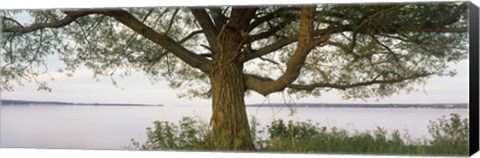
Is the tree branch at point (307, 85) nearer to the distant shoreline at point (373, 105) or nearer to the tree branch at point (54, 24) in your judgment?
the distant shoreline at point (373, 105)

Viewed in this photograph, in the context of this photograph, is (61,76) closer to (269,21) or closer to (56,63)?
(56,63)

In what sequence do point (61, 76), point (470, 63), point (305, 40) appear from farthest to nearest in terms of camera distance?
point (61, 76)
point (305, 40)
point (470, 63)

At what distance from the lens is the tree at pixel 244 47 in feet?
24.6

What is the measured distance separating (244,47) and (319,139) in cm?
98

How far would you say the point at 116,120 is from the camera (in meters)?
8.15

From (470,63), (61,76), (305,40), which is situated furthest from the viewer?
(61,76)

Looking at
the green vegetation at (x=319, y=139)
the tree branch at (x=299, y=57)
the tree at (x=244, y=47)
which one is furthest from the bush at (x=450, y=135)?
the tree branch at (x=299, y=57)

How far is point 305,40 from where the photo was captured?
25.6 feet

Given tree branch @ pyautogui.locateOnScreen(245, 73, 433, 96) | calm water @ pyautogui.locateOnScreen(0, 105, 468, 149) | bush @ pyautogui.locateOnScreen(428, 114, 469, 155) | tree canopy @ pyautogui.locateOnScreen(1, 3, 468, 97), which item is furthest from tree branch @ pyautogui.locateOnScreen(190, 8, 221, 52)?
bush @ pyautogui.locateOnScreen(428, 114, 469, 155)

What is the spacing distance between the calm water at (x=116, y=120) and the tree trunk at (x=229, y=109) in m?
0.11

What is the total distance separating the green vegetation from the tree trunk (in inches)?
3.1

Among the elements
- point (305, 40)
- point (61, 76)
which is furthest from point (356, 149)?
point (61, 76)

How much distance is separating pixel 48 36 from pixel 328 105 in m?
2.52

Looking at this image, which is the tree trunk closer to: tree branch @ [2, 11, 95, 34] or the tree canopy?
the tree canopy
